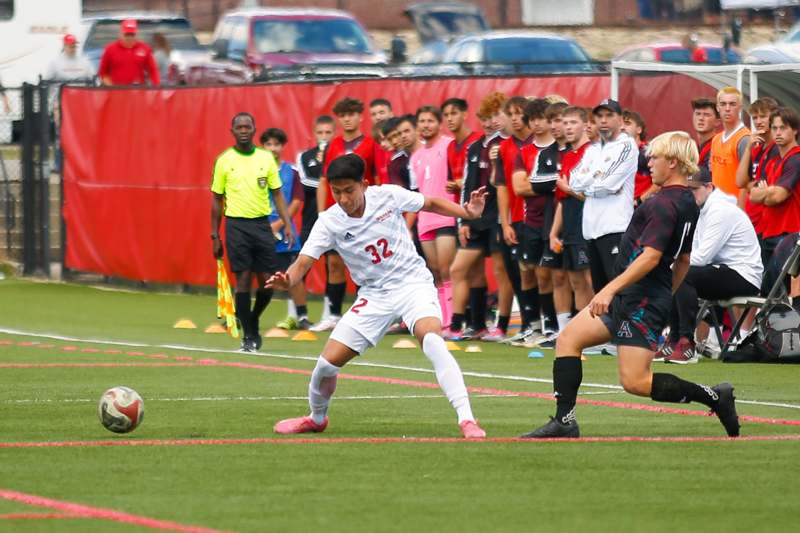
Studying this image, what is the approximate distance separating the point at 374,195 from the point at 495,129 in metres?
6.49

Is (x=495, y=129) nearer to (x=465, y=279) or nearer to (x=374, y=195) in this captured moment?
(x=465, y=279)

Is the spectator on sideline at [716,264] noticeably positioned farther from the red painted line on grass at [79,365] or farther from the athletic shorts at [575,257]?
the red painted line on grass at [79,365]

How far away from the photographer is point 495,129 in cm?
1744

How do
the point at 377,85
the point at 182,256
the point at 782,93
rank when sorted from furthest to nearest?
the point at 182,256 → the point at 377,85 → the point at 782,93

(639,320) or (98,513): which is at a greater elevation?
(639,320)

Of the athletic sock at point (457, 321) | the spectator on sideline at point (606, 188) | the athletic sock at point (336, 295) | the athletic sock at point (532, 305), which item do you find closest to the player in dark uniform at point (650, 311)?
the spectator on sideline at point (606, 188)

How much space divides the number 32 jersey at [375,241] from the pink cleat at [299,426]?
89 cm

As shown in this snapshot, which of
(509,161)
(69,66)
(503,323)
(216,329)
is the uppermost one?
(69,66)

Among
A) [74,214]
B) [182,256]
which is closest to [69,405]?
[182,256]

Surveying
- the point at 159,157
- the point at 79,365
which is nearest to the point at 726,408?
the point at 79,365

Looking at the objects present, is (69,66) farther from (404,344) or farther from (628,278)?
(628,278)

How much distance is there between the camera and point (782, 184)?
15766mm

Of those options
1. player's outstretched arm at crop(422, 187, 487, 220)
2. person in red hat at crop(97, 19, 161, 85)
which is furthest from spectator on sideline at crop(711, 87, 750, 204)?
person in red hat at crop(97, 19, 161, 85)

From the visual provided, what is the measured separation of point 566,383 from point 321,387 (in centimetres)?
148
